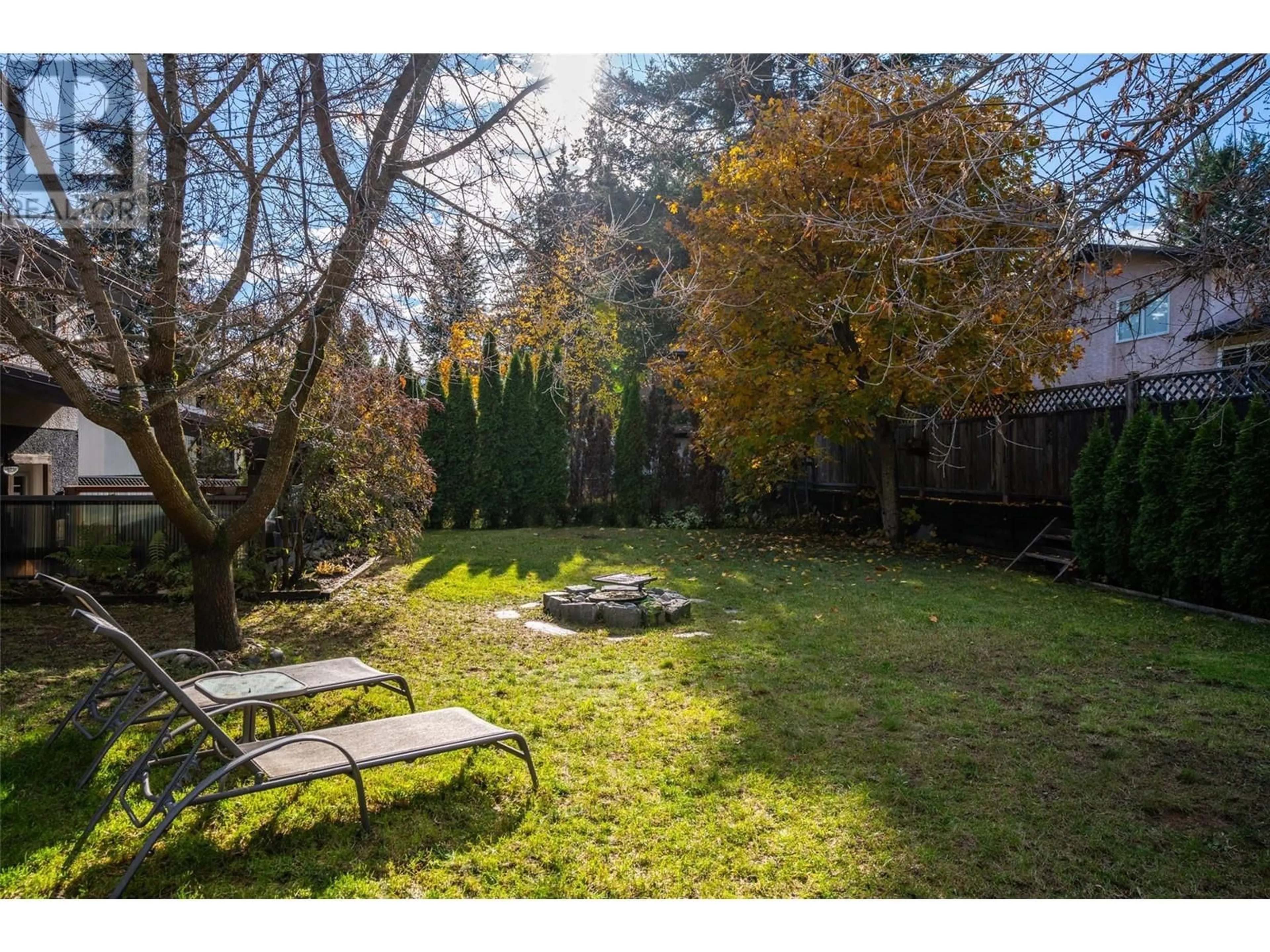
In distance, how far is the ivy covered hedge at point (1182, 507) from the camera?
7594 millimetres

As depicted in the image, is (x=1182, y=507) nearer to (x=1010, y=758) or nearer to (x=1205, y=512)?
(x=1205, y=512)

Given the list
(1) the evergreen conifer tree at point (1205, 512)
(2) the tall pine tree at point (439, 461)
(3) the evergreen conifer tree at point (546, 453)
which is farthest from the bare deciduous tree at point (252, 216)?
(3) the evergreen conifer tree at point (546, 453)

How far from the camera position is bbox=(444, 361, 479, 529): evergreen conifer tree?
16.8 m

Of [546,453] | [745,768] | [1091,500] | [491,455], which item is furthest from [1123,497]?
[491,455]

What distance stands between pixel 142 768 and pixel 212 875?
0.57m

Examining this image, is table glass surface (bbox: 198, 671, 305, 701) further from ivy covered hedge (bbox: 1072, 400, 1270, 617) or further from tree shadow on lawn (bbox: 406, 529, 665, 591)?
ivy covered hedge (bbox: 1072, 400, 1270, 617)

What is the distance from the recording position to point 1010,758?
4367 millimetres

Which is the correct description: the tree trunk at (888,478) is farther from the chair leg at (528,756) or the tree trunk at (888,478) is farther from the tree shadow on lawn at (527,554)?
the chair leg at (528,756)

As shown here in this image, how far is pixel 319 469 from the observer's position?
9047mm

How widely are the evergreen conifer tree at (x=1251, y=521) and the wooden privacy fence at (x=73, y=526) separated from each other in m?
9.75

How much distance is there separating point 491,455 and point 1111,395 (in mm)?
10812
